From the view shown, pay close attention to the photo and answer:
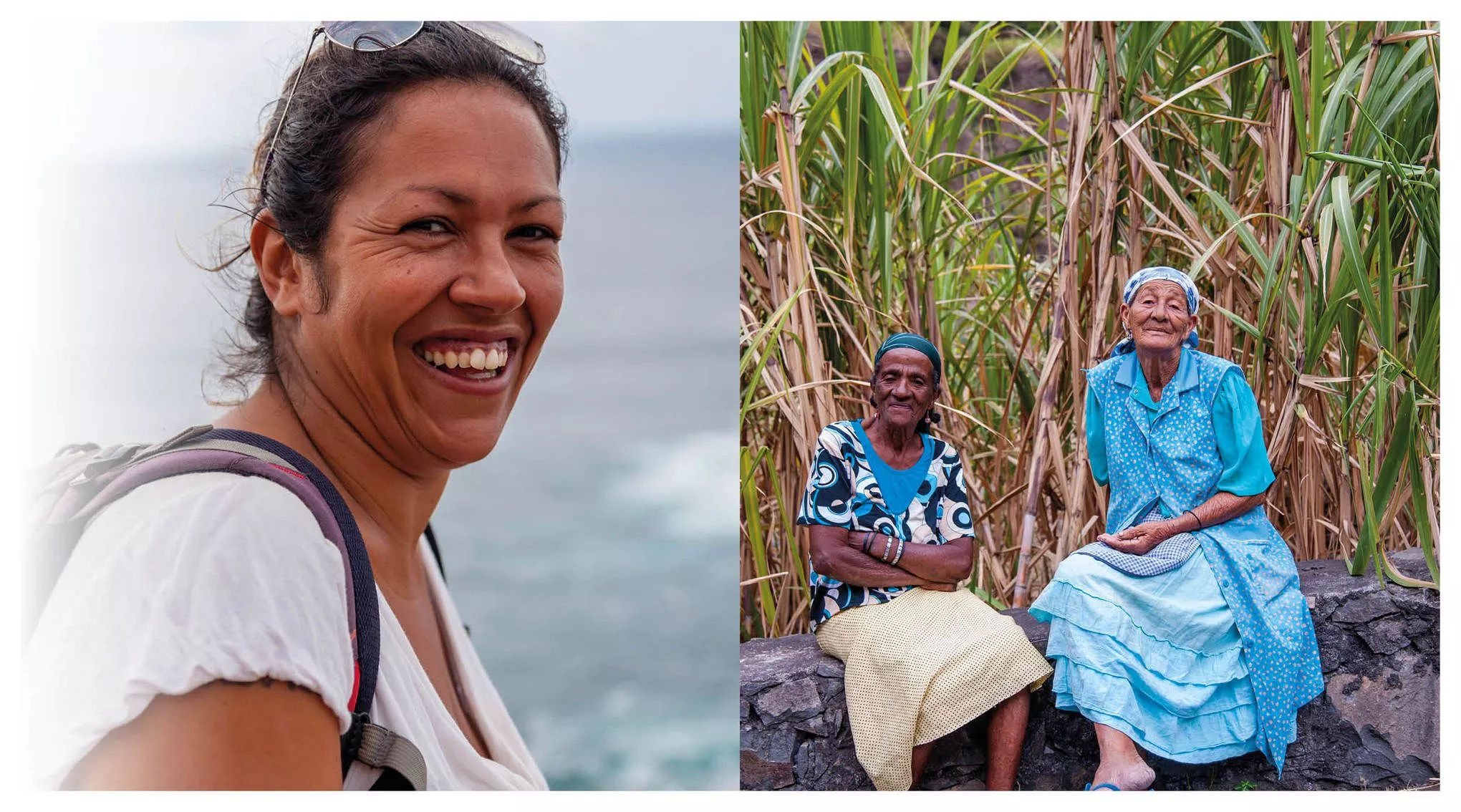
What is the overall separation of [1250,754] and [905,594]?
0.80 m

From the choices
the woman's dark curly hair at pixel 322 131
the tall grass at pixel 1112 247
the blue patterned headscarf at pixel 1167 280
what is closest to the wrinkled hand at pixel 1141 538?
the tall grass at pixel 1112 247

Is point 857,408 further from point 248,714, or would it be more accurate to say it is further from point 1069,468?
point 248,714

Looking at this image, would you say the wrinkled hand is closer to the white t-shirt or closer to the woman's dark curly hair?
the woman's dark curly hair

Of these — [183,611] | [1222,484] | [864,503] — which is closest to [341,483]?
[183,611]

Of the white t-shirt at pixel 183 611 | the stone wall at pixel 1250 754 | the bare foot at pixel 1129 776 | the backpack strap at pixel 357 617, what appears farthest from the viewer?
the stone wall at pixel 1250 754

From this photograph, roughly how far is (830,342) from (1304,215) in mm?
1124

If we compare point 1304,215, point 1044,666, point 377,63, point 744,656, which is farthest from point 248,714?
point 1304,215

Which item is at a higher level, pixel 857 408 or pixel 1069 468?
pixel 857 408

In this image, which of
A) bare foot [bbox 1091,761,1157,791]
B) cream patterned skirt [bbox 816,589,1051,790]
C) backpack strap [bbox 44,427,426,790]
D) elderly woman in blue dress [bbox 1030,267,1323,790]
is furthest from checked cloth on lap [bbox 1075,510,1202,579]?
backpack strap [bbox 44,427,426,790]

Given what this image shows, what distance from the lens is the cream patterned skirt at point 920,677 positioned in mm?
2426

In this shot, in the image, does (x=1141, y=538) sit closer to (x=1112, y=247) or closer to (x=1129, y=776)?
(x=1129, y=776)

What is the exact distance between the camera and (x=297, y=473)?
53.8 inches

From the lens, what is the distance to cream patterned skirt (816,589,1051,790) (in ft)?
7.96

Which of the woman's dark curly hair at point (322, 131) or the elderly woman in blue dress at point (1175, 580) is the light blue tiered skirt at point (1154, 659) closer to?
the elderly woman in blue dress at point (1175, 580)
